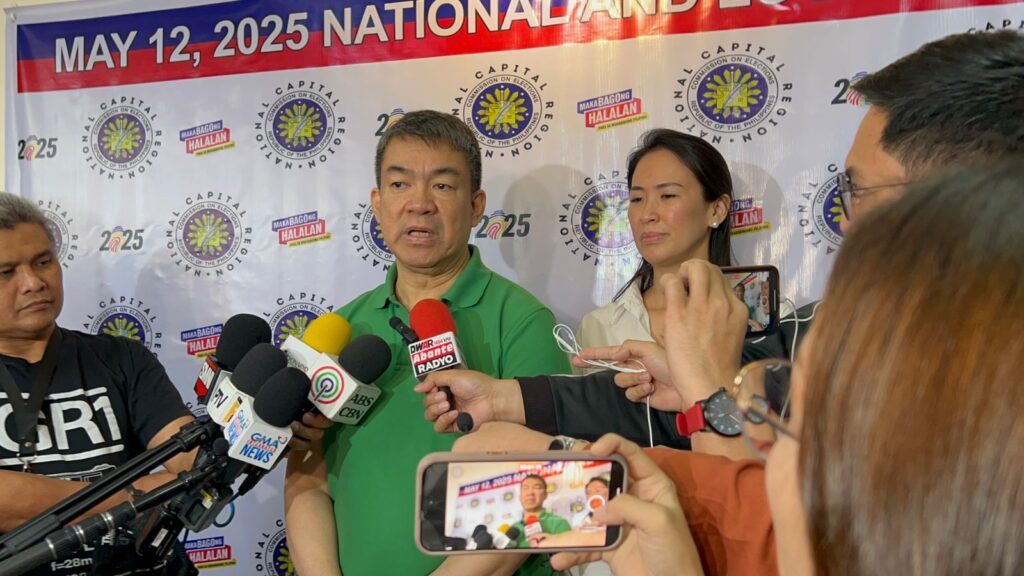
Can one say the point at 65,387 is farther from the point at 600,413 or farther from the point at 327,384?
the point at 600,413

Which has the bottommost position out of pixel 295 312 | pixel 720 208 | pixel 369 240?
pixel 295 312

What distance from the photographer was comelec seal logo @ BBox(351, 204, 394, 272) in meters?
2.62

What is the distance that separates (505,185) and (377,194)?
629 mm

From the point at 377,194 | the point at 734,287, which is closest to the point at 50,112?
the point at 377,194

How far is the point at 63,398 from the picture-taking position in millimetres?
1955

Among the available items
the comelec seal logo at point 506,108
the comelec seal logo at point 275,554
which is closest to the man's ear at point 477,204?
the comelec seal logo at point 506,108

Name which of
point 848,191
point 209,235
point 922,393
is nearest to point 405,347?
point 848,191

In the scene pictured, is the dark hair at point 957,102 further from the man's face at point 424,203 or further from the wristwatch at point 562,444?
the man's face at point 424,203

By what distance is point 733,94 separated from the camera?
2.40 meters

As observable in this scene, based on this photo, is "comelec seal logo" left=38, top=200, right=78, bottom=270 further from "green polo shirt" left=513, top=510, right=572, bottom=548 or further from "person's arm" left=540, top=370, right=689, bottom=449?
"green polo shirt" left=513, top=510, right=572, bottom=548

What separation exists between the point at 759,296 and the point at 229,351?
0.97 m

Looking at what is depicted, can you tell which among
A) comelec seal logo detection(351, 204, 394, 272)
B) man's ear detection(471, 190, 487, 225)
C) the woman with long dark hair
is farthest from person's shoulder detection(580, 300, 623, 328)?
comelec seal logo detection(351, 204, 394, 272)

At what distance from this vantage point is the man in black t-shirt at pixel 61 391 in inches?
73.8

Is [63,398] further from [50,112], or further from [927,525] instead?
[927,525]
